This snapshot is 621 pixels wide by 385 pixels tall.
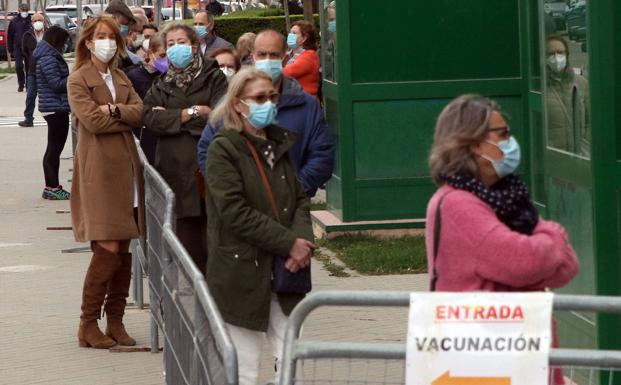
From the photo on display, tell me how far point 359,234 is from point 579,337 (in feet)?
18.8

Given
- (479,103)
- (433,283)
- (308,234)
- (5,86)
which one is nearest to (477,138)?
(479,103)

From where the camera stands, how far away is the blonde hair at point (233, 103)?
611 cm

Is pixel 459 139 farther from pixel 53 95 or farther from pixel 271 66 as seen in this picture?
pixel 53 95

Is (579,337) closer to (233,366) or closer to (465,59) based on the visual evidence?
(233,366)

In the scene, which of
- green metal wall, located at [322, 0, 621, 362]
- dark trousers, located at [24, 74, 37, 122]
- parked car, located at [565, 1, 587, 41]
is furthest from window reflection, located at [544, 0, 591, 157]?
dark trousers, located at [24, 74, 37, 122]

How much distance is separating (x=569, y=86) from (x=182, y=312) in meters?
2.51

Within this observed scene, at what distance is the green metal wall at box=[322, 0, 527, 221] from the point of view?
1191cm

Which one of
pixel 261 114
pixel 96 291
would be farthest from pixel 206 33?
pixel 261 114

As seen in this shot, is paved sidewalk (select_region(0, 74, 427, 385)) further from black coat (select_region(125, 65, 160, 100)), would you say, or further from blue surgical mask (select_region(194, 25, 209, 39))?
blue surgical mask (select_region(194, 25, 209, 39))

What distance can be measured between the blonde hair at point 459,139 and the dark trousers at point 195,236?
390cm

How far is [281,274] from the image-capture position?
6.03 m

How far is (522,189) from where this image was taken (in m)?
4.41

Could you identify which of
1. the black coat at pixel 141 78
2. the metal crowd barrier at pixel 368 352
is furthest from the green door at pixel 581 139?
the black coat at pixel 141 78

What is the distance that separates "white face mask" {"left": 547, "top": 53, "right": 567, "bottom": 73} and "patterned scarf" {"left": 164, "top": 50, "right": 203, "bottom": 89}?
2134mm
